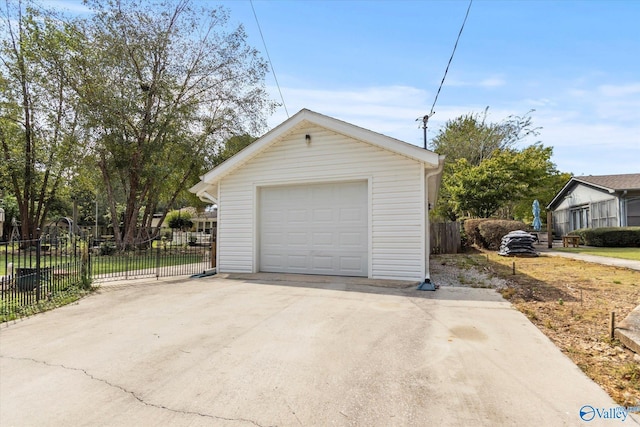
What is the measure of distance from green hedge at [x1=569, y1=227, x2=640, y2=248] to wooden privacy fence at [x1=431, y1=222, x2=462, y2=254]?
24.5 feet

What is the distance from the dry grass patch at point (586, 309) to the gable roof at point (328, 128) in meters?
3.03

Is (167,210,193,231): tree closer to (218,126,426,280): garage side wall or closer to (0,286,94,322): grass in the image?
(218,126,426,280): garage side wall

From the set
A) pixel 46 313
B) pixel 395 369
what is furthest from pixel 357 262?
pixel 46 313

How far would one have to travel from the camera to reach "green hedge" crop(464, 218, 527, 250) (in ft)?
48.3

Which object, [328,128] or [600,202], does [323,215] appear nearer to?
[328,128]

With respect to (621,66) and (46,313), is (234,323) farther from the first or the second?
(621,66)

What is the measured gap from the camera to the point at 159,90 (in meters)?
16.6

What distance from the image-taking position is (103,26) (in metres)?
15.8

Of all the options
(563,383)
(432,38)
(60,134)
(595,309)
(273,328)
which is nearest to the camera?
(563,383)

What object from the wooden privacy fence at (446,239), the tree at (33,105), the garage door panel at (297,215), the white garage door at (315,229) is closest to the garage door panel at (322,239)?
the white garage door at (315,229)

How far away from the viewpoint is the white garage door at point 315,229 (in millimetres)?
7773

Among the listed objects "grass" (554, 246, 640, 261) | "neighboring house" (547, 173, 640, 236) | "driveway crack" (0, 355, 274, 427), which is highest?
"neighboring house" (547, 173, 640, 236)

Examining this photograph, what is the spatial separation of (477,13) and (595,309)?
6099 millimetres

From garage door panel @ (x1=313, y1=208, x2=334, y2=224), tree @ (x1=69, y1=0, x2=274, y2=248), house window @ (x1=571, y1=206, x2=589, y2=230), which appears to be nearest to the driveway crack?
garage door panel @ (x1=313, y1=208, x2=334, y2=224)
